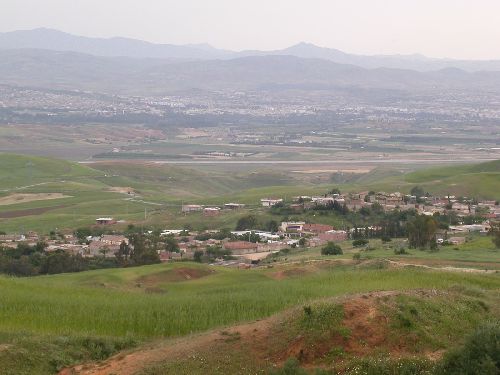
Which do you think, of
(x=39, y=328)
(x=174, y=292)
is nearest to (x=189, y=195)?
(x=174, y=292)

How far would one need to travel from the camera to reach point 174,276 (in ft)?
90.3

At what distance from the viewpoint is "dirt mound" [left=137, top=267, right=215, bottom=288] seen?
1052 inches

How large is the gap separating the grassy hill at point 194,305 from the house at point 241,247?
13.6 metres

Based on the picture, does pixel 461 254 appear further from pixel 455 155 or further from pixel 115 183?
pixel 455 155

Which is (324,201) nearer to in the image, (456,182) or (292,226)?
(292,226)

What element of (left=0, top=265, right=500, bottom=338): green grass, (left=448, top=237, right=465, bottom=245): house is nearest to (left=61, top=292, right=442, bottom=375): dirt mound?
(left=0, top=265, right=500, bottom=338): green grass

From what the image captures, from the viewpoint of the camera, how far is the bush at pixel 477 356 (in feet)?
37.2

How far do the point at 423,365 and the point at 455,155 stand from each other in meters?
111

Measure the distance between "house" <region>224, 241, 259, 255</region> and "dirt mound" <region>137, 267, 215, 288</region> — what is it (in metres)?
14.1

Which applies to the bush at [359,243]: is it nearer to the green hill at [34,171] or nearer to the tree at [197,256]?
the tree at [197,256]

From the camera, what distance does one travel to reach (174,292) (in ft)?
78.6

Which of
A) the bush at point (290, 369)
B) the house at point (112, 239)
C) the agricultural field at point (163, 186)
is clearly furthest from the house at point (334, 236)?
the bush at point (290, 369)

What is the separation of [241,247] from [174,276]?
16.8m

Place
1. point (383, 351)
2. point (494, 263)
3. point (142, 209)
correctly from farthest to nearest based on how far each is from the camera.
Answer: point (142, 209)
point (494, 263)
point (383, 351)
